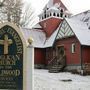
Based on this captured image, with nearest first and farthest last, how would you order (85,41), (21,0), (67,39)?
(85,41) < (67,39) < (21,0)

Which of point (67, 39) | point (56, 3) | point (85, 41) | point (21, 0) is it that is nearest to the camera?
point (85, 41)

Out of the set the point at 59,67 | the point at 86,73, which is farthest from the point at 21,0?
the point at 86,73

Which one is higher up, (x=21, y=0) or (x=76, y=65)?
(x=21, y=0)

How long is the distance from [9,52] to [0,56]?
0.99 ft

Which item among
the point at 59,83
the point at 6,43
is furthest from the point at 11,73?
the point at 59,83

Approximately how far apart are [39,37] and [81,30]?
10.3 meters

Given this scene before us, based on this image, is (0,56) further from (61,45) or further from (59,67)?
(61,45)

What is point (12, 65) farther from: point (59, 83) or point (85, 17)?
point (85, 17)

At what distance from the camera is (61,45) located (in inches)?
1481

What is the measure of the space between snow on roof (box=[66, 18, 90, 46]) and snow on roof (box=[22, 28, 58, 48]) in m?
4.63

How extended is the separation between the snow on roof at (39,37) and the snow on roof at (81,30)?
15.2ft

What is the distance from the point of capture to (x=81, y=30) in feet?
117

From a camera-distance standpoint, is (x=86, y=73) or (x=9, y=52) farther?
(x=86, y=73)

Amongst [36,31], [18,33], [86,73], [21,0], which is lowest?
[86,73]
